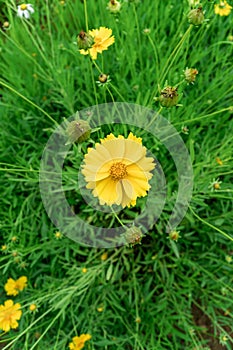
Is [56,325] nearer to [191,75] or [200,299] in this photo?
[200,299]

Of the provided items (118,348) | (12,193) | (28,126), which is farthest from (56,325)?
(28,126)

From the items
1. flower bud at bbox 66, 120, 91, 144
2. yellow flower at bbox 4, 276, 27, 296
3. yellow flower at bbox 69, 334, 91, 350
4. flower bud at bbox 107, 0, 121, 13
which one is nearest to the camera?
flower bud at bbox 66, 120, 91, 144

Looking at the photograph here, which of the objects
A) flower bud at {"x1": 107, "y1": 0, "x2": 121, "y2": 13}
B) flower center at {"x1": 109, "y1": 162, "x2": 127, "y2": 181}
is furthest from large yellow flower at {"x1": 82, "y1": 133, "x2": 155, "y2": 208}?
flower bud at {"x1": 107, "y1": 0, "x2": 121, "y2": 13}

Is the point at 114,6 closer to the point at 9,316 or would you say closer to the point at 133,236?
the point at 133,236

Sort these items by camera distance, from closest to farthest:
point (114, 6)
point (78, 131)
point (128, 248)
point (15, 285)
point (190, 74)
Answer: point (78, 131), point (190, 74), point (114, 6), point (15, 285), point (128, 248)

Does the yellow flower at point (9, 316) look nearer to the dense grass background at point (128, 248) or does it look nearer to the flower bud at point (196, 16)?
the dense grass background at point (128, 248)

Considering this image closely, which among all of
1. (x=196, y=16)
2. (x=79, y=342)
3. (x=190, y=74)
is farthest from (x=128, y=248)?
(x=196, y=16)

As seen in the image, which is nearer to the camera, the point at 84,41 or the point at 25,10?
the point at 84,41

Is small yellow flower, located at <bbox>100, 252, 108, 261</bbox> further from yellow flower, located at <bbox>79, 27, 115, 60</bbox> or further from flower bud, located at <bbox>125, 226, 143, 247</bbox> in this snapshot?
yellow flower, located at <bbox>79, 27, 115, 60</bbox>
